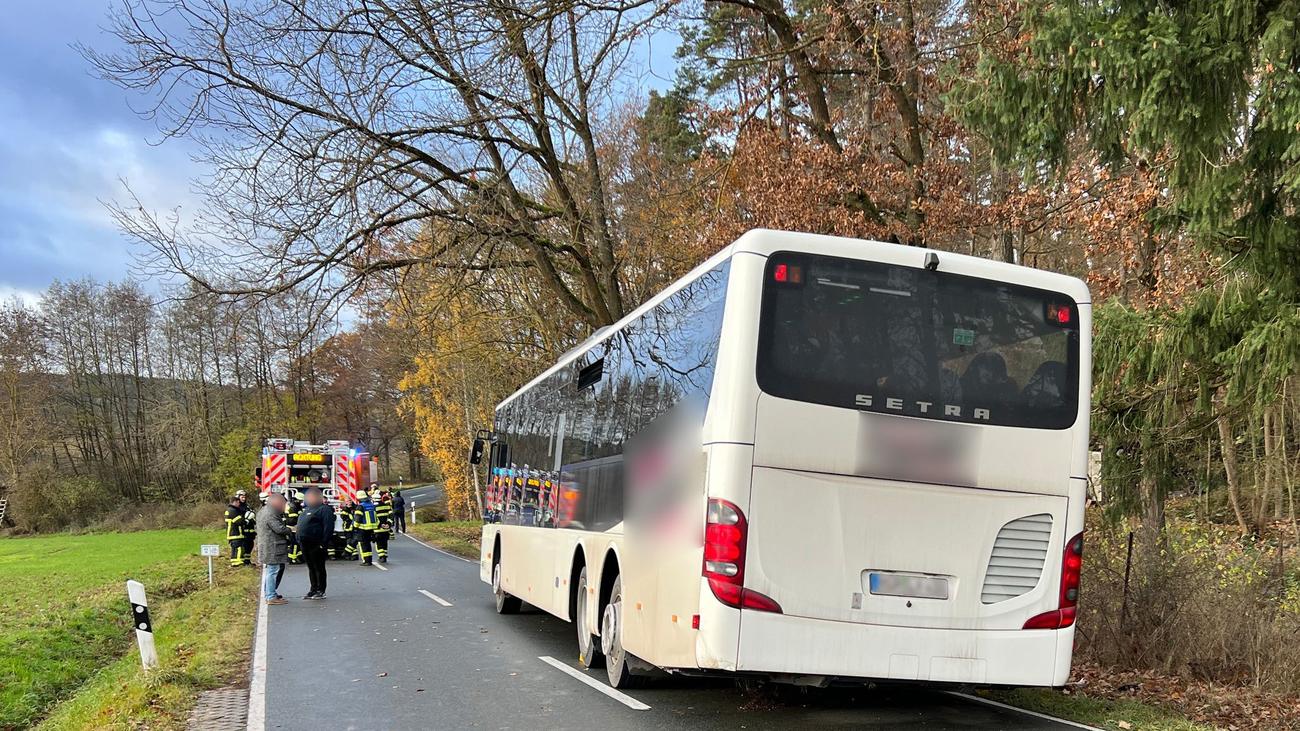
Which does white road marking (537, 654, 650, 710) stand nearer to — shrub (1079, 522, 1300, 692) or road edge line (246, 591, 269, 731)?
road edge line (246, 591, 269, 731)

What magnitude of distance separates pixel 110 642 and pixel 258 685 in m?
7.58

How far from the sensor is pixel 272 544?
1461cm

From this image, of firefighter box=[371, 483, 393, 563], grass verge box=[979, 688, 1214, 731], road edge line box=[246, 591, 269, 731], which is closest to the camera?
grass verge box=[979, 688, 1214, 731]

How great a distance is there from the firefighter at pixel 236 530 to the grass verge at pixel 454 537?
A: 6.45 meters

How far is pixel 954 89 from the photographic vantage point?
29.1 feet

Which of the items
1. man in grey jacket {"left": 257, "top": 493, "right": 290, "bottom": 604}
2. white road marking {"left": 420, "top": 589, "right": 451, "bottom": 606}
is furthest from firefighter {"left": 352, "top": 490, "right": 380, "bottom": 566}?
man in grey jacket {"left": 257, "top": 493, "right": 290, "bottom": 604}

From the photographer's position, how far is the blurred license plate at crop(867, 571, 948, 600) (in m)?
5.98

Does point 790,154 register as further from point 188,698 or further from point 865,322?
point 188,698

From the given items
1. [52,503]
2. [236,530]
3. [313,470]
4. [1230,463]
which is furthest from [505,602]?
[52,503]

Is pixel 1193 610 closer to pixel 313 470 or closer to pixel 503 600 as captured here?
pixel 503 600

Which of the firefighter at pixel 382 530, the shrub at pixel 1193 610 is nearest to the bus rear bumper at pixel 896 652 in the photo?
the shrub at pixel 1193 610

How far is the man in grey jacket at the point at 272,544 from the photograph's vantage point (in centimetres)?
1461

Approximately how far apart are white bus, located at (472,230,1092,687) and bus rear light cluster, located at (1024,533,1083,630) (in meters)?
0.01

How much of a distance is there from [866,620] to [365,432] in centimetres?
7566
